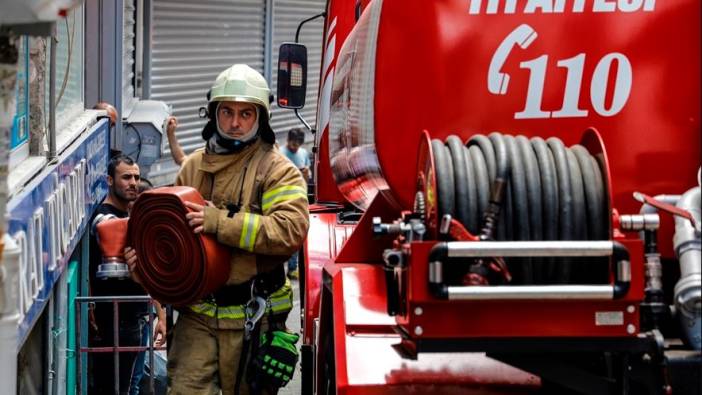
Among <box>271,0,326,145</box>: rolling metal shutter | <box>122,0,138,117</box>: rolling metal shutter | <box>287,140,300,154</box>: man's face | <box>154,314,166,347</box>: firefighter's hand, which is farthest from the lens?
<box>271,0,326,145</box>: rolling metal shutter

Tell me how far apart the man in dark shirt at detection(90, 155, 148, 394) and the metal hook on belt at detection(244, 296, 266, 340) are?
4.52 feet

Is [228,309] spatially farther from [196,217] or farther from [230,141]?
[230,141]

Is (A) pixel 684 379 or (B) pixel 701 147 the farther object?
(B) pixel 701 147

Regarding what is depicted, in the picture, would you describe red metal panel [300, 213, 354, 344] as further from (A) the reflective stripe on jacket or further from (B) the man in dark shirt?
(B) the man in dark shirt

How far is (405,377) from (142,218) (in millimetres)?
2044

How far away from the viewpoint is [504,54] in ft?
16.4

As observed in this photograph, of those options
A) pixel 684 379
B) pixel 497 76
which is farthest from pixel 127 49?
pixel 684 379

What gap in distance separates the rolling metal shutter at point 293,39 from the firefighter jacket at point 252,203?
12.4m

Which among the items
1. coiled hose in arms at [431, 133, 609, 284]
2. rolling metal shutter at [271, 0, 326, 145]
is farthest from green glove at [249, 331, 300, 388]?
rolling metal shutter at [271, 0, 326, 145]

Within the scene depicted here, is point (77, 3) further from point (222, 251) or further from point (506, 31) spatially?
point (222, 251)

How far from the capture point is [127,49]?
13398 mm

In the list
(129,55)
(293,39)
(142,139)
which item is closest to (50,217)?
(142,139)

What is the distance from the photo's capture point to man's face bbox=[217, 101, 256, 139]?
631 cm

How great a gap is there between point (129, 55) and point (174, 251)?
817cm
